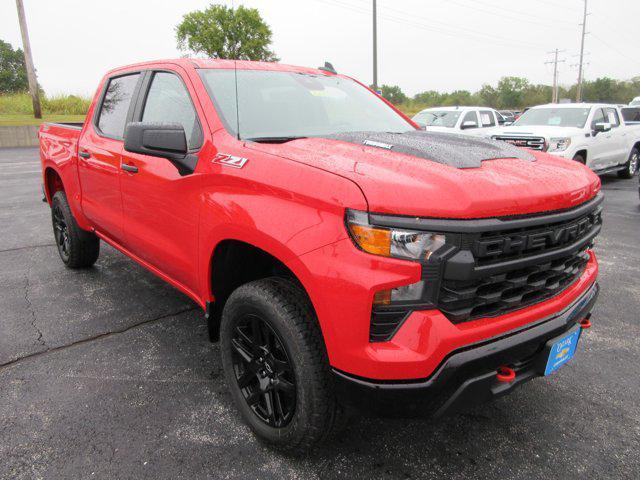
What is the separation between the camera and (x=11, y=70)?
69.0 m

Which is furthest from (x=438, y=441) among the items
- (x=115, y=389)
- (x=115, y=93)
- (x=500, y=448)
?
(x=115, y=93)

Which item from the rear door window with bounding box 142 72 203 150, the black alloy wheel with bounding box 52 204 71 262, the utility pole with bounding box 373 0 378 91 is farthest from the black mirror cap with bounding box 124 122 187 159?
the utility pole with bounding box 373 0 378 91

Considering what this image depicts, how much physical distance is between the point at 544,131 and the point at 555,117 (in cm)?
125

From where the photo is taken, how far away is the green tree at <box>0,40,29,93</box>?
6675 centimetres

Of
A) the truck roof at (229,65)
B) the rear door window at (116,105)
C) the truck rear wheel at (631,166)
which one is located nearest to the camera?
the truck roof at (229,65)

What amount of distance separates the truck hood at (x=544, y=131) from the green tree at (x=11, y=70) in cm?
7503

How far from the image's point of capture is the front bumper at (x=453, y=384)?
5.35 feet

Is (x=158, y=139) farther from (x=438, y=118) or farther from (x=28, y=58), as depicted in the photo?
(x=28, y=58)

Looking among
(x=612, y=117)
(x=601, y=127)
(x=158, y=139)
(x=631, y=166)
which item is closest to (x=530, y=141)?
(x=601, y=127)

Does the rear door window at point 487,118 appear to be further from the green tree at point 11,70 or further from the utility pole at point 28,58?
Result: the green tree at point 11,70

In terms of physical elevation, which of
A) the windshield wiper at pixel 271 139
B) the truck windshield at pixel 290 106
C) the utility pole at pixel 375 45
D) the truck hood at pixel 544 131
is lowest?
the truck hood at pixel 544 131

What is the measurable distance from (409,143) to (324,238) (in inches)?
31.7

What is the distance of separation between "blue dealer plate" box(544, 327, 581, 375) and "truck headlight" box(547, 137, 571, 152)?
746 cm

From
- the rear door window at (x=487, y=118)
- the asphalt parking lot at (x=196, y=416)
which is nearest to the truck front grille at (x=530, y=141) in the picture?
the rear door window at (x=487, y=118)
